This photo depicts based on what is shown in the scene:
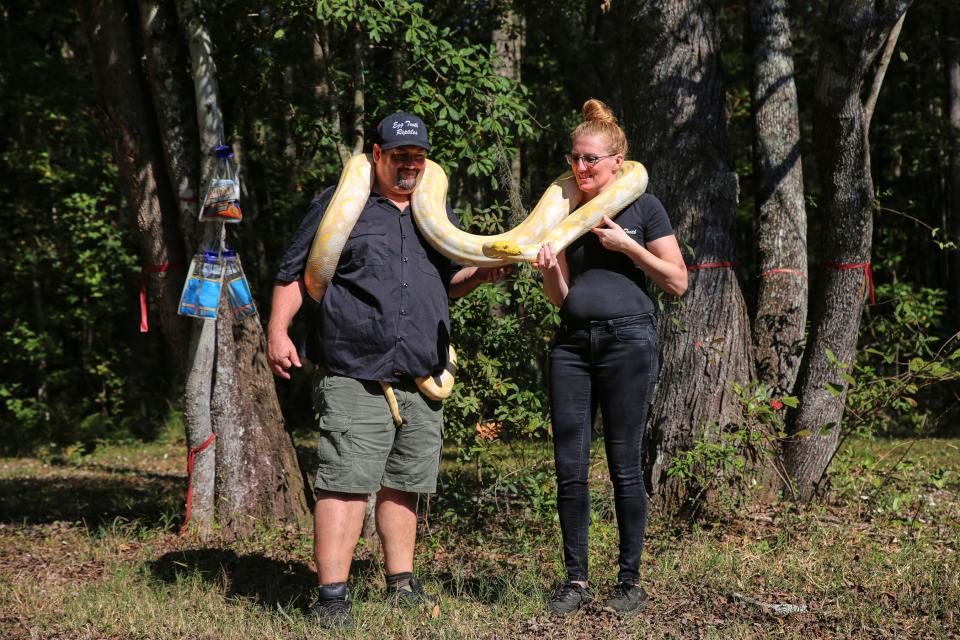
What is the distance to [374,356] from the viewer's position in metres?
4.05

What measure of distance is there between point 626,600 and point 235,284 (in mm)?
3417

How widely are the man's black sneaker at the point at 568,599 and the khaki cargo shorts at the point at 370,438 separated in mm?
782

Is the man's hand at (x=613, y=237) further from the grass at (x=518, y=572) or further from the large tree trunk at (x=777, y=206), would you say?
the large tree trunk at (x=777, y=206)

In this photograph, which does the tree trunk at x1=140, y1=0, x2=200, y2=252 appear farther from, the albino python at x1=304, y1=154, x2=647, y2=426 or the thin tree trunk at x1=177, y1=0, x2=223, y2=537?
the albino python at x1=304, y1=154, x2=647, y2=426

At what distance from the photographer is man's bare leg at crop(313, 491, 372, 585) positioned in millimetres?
4008

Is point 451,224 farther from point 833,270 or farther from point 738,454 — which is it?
point 833,270

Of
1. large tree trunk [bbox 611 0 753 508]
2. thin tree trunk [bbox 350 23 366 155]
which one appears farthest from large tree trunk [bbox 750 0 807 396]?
thin tree trunk [bbox 350 23 366 155]

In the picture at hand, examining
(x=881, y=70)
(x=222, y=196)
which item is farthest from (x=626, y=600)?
(x=881, y=70)

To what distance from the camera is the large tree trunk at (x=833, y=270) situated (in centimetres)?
592

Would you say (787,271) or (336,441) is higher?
(787,271)

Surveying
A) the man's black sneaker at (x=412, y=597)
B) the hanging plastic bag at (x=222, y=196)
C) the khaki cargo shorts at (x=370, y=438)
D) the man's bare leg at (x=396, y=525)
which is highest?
the hanging plastic bag at (x=222, y=196)

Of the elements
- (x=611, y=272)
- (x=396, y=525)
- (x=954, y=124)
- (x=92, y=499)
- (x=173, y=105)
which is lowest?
(x=92, y=499)

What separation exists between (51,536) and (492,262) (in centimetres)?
423

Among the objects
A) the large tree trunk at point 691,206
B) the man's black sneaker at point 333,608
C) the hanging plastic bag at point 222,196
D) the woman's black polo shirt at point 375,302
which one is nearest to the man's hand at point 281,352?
the woman's black polo shirt at point 375,302
